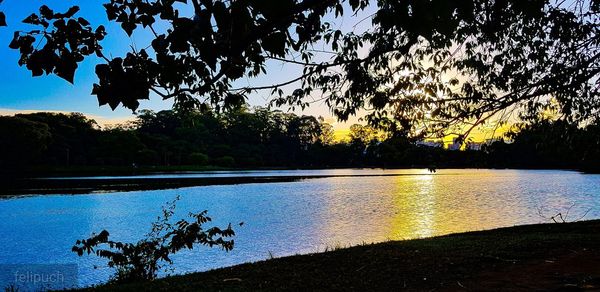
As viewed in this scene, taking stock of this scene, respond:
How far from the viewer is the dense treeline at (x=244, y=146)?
923cm

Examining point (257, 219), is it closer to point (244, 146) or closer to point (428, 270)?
point (428, 270)

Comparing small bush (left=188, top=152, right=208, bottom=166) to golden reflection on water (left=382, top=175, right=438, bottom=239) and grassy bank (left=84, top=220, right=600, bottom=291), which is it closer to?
golden reflection on water (left=382, top=175, right=438, bottom=239)

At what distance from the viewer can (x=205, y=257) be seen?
15.1 metres

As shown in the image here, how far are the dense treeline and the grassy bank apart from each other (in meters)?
1.90

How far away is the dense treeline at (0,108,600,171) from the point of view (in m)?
9.23

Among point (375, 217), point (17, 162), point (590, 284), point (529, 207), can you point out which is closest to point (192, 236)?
point (590, 284)

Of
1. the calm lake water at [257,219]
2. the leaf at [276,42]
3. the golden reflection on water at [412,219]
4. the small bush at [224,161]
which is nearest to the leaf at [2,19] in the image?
the leaf at [276,42]

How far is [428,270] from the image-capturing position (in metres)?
8.55

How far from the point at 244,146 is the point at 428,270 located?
119024mm

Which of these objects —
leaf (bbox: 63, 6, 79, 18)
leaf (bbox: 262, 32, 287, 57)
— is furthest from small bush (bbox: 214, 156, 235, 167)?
leaf (bbox: 262, 32, 287, 57)

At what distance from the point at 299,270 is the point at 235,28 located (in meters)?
7.47

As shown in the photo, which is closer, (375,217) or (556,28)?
(556,28)

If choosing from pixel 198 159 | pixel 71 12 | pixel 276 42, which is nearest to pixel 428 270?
pixel 276 42

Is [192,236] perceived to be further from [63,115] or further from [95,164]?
[63,115]
